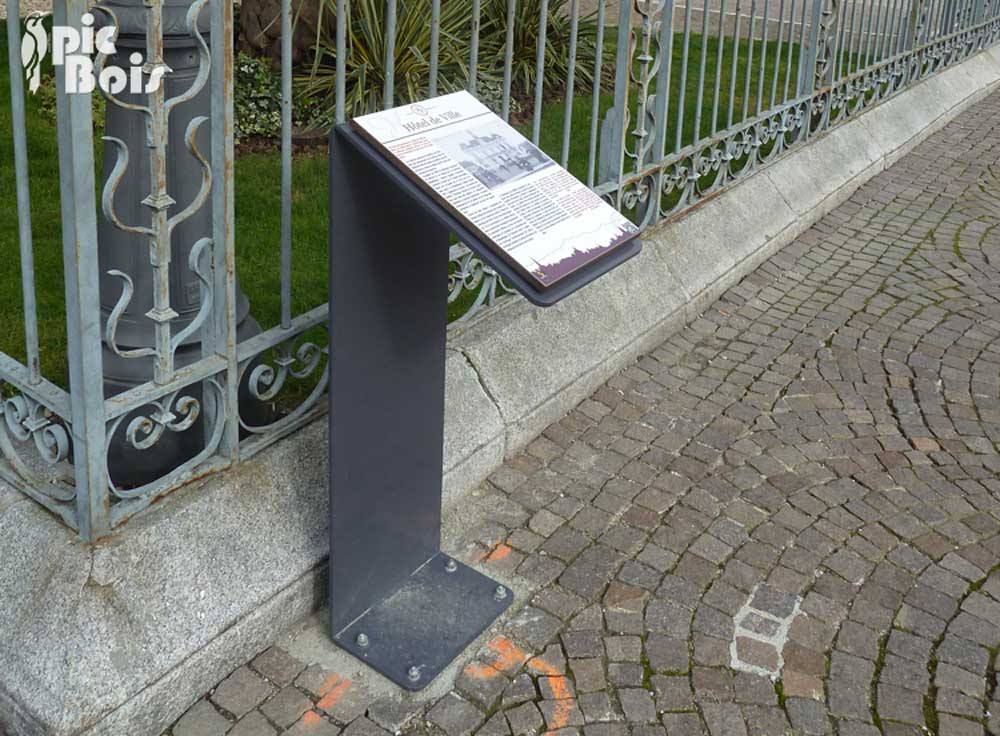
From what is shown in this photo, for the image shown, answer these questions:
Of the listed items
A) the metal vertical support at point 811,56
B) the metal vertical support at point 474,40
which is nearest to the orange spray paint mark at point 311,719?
the metal vertical support at point 474,40

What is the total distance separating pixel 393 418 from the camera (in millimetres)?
3568

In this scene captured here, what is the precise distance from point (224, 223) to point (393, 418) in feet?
2.53

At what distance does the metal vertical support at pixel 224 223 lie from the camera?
3092 mm

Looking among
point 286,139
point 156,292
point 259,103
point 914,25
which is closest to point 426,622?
point 156,292

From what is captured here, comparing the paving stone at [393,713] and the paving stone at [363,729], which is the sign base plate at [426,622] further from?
the paving stone at [363,729]

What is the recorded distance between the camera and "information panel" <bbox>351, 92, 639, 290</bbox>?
3078 millimetres

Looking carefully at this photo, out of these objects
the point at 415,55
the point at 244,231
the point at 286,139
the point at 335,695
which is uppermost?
the point at 286,139

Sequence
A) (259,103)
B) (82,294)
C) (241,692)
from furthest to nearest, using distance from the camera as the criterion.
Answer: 1. (259,103)
2. (241,692)
3. (82,294)

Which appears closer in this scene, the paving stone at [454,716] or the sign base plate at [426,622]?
the paving stone at [454,716]

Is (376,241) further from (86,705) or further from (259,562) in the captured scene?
(86,705)

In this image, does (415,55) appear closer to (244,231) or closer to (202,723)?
(244,231)

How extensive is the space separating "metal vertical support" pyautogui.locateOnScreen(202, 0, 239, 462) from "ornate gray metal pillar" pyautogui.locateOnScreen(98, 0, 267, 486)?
0.04 m

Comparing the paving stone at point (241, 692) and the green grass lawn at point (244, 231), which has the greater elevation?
the green grass lawn at point (244, 231)

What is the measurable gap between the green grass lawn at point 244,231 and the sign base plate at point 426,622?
61.6 inches
